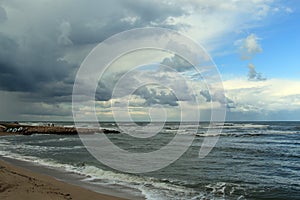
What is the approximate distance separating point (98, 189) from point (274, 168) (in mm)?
11716

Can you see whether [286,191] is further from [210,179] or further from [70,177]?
[70,177]

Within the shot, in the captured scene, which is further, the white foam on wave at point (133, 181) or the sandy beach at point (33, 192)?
the white foam on wave at point (133, 181)

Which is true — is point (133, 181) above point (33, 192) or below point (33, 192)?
below

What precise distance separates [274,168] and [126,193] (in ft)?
36.4

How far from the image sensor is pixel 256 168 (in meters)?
18.4

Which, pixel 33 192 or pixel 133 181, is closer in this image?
pixel 33 192

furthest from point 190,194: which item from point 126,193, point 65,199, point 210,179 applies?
point 65,199

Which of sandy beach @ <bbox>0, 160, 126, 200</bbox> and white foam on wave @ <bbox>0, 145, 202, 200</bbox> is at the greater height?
sandy beach @ <bbox>0, 160, 126, 200</bbox>

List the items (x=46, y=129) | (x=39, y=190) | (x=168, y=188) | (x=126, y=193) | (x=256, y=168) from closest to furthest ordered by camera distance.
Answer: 1. (x=39, y=190)
2. (x=126, y=193)
3. (x=168, y=188)
4. (x=256, y=168)
5. (x=46, y=129)

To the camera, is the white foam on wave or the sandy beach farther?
the white foam on wave

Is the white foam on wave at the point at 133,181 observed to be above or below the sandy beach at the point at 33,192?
below

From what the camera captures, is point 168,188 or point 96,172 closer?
point 168,188

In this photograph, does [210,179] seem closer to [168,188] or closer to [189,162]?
[168,188]

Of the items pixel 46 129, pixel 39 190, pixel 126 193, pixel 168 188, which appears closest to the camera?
pixel 39 190
